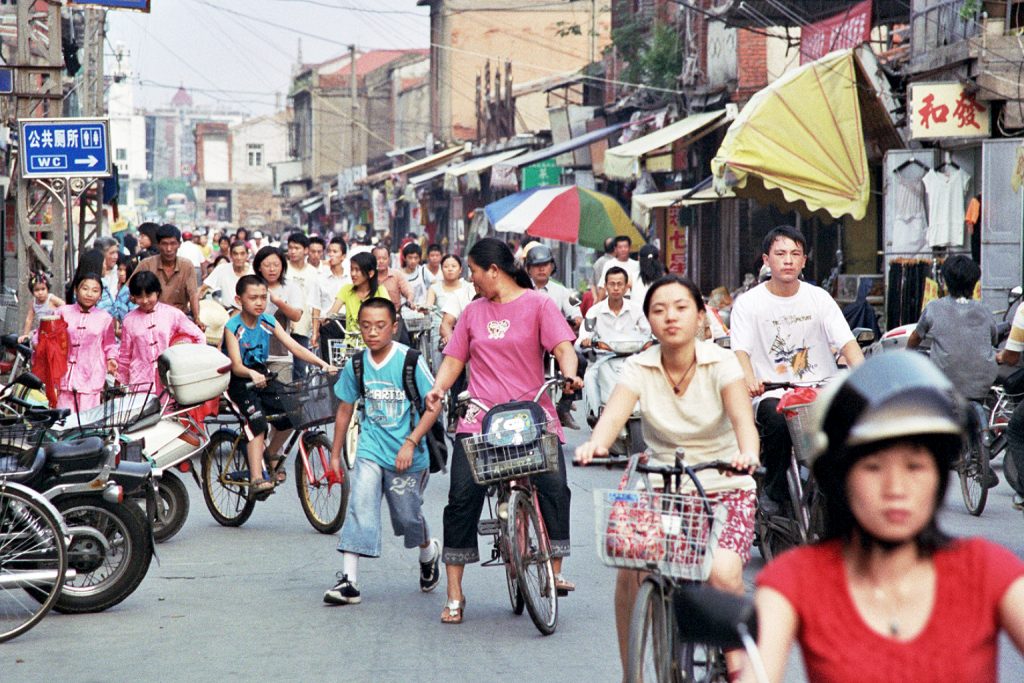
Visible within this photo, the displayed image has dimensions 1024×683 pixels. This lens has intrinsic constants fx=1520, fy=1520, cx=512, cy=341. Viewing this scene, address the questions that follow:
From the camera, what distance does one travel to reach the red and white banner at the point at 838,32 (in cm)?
1878

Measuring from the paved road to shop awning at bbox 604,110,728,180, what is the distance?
47.2ft

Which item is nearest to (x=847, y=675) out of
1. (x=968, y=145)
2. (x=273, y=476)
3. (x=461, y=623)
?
(x=461, y=623)

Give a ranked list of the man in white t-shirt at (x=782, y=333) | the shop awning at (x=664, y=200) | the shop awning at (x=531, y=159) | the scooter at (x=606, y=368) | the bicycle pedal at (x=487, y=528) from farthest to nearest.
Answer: the shop awning at (x=531, y=159) < the shop awning at (x=664, y=200) < the scooter at (x=606, y=368) < the man in white t-shirt at (x=782, y=333) < the bicycle pedal at (x=487, y=528)

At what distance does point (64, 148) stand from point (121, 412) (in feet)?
23.6

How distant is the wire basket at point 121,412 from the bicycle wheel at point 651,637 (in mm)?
4322

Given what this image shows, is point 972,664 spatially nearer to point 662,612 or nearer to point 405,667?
Result: point 662,612

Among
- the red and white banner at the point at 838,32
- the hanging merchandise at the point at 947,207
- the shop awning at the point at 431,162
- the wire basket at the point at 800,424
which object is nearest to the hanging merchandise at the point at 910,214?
the hanging merchandise at the point at 947,207

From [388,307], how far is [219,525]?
309 cm

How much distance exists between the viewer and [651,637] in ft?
15.0

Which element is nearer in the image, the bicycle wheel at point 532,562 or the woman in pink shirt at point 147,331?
the bicycle wheel at point 532,562

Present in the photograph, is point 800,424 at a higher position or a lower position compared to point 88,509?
higher

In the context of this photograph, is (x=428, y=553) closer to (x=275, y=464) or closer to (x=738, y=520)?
(x=275, y=464)

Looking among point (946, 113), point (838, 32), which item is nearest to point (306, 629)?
point (946, 113)

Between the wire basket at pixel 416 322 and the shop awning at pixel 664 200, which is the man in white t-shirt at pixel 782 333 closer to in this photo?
the wire basket at pixel 416 322
